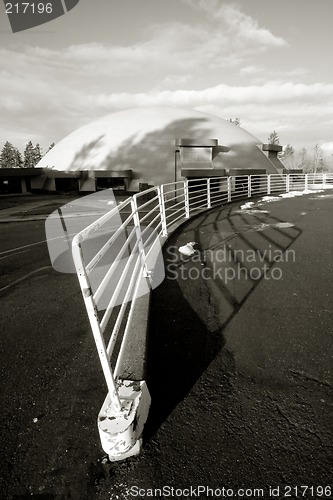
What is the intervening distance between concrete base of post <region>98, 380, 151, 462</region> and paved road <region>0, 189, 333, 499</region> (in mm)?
120

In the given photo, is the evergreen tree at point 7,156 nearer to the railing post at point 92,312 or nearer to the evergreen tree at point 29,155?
the evergreen tree at point 29,155

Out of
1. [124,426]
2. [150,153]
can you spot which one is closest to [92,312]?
[124,426]

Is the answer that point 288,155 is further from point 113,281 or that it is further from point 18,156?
point 113,281

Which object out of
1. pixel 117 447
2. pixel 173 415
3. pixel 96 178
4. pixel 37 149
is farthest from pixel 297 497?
pixel 37 149

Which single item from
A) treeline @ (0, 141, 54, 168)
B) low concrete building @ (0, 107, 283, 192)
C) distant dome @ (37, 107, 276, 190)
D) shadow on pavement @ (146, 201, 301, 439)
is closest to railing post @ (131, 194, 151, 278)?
shadow on pavement @ (146, 201, 301, 439)

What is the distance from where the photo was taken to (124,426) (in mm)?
2000

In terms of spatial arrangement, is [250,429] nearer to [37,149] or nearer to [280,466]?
[280,466]

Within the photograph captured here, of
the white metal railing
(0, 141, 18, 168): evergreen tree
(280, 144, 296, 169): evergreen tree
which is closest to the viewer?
the white metal railing

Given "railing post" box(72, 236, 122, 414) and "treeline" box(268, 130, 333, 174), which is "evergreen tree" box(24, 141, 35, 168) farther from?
"railing post" box(72, 236, 122, 414)

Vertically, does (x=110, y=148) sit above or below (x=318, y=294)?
above

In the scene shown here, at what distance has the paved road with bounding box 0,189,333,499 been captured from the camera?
1.98 m

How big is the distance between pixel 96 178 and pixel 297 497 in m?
31.1

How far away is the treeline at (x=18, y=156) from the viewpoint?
10919cm

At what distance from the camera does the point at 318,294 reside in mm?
4363
